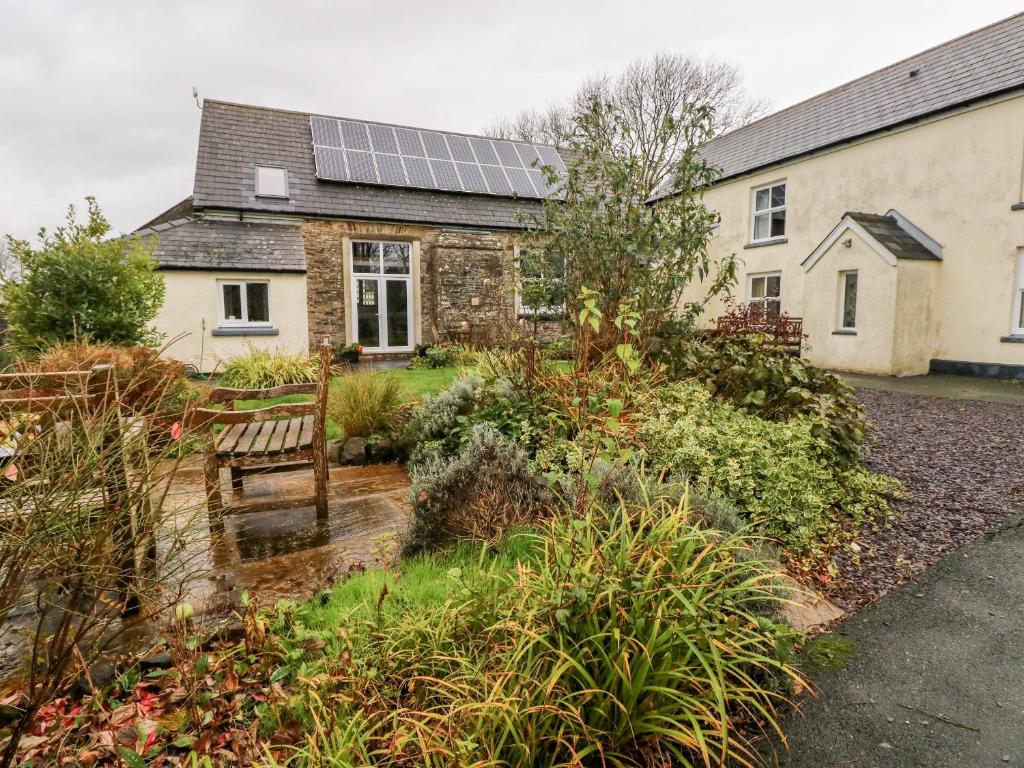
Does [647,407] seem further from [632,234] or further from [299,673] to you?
[299,673]

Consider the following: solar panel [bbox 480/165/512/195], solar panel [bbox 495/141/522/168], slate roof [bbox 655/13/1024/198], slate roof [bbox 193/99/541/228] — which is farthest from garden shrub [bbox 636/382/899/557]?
solar panel [bbox 495/141/522/168]

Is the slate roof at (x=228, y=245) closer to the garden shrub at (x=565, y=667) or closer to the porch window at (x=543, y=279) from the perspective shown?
the porch window at (x=543, y=279)

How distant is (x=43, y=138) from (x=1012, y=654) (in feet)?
137

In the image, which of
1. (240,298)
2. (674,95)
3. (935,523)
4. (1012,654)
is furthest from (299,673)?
(674,95)

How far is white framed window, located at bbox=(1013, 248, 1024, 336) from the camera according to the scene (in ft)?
34.6

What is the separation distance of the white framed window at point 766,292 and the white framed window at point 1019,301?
194 inches

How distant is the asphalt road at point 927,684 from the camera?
189 centimetres

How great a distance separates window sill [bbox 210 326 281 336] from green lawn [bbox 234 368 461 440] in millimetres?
3888

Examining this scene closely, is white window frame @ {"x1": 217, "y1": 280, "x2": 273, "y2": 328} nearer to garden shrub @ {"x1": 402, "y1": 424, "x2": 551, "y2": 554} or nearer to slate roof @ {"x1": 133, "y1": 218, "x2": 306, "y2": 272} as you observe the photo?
slate roof @ {"x1": 133, "y1": 218, "x2": 306, "y2": 272}

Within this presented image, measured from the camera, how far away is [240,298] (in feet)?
42.4

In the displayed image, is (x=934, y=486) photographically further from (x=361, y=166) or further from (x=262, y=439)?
(x=361, y=166)

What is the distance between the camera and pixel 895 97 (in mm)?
12961

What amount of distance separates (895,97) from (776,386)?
41.2 ft

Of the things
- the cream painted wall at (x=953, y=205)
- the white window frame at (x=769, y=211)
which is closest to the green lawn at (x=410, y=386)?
the cream painted wall at (x=953, y=205)
